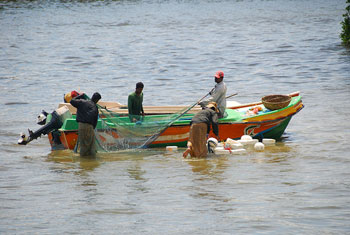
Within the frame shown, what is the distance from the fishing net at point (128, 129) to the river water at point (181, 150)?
302mm

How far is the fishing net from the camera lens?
1356 centimetres

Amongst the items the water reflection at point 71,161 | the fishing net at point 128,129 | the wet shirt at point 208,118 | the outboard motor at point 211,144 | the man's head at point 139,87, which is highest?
the man's head at point 139,87

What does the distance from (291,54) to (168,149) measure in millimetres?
21105

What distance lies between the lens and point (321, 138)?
50.9 ft

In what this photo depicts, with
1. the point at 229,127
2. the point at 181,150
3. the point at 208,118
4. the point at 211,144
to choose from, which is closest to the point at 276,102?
the point at 229,127

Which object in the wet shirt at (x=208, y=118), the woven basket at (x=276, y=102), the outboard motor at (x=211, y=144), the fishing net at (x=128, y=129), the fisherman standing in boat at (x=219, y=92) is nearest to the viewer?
the wet shirt at (x=208, y=118)

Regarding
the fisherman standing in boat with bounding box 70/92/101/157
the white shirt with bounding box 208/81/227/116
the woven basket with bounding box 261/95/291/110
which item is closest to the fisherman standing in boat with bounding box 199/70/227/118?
the white shirt with bounding box 208/81/227/116

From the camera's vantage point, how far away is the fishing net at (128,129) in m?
13.6

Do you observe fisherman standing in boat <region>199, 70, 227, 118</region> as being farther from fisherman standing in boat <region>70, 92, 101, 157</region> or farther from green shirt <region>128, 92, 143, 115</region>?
fisherman standing in boat <region>70, 92, 101, 157</region>

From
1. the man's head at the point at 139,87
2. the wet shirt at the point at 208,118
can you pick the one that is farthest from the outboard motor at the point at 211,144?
the man's head at the point at 139,87

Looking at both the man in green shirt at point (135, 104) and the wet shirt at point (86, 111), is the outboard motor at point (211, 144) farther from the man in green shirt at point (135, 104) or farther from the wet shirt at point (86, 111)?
the wet shirt at point (86, 111)

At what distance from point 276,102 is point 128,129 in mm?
3785

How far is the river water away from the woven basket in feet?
3.23

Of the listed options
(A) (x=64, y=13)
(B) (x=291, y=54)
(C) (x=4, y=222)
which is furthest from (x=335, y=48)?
(A) (x=64, y=13)
